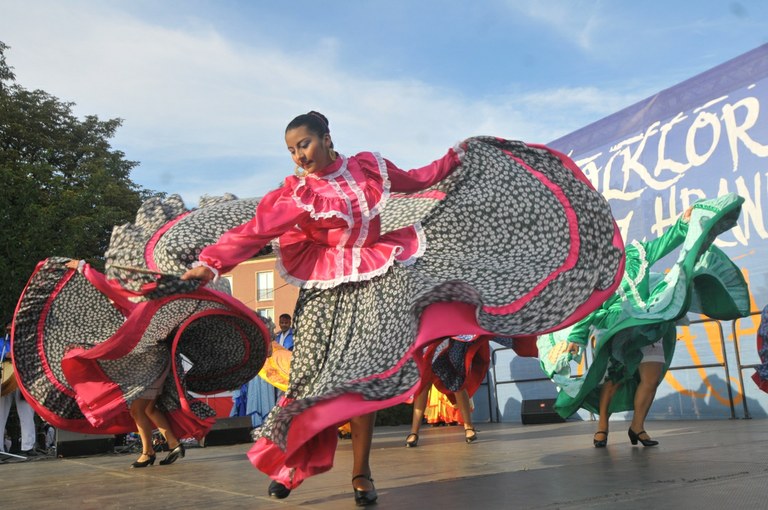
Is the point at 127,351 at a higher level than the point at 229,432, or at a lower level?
higher

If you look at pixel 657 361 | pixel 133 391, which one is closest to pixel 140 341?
pixel 133 391

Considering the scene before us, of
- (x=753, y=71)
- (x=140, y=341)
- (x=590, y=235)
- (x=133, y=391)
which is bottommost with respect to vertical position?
(x=133, y=391)

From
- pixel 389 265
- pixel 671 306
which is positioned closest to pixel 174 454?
pixel 389 265

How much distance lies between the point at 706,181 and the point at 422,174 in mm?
6033

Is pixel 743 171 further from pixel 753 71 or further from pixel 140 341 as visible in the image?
pixel 140 341

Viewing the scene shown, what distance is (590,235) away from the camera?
392cm

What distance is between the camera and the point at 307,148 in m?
3.39

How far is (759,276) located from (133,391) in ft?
21.5

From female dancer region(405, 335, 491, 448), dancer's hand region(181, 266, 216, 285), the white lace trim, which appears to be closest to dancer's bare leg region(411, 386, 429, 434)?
female dancer region(405, 335, 491, 448)

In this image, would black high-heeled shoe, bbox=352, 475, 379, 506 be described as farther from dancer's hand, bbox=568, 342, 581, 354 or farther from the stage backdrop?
the stage backdrop

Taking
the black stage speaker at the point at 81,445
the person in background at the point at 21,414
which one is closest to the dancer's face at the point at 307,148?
the black stage speaker at the point at 81,445

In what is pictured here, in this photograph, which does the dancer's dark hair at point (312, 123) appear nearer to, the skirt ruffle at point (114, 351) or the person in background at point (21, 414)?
the skirt ruffle at point (114, 351)

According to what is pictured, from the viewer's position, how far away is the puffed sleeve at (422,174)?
3.55 metres

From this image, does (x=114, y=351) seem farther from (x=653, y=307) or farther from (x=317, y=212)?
(x=653, y=307)
